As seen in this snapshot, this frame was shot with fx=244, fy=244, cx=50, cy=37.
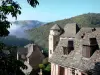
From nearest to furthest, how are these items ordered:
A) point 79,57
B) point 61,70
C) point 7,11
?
point 7,11 → point 79,57 → point 61,70

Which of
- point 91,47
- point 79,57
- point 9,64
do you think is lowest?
point 79,57

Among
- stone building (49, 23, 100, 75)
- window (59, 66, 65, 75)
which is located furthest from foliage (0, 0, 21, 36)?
window (59, 66, 65, 75)

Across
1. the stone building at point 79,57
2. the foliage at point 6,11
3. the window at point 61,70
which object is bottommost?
the window at point 61,70

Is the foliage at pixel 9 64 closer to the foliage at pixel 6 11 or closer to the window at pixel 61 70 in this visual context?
the foliage at pixel 6 11

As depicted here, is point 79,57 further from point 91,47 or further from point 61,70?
point 61,70

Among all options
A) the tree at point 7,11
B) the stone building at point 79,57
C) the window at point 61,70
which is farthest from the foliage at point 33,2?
the window at point 61,70

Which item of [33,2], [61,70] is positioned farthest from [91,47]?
[33,2]

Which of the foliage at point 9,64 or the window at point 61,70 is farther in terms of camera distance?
the window at point 61,70

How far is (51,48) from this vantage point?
54969 mm

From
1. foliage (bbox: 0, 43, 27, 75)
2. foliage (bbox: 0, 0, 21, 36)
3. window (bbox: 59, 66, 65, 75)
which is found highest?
foliage (bbox: 0, 0, 21, 36)

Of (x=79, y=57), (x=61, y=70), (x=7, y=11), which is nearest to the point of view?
(x=7, y=11)

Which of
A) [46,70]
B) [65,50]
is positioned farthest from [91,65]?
[46,70]

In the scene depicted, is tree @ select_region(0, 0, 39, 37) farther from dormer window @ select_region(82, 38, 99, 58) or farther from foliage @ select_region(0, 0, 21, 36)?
dormer window @ select_region(82, 38, 99, 58)

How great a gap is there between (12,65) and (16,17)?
225 centimetres
